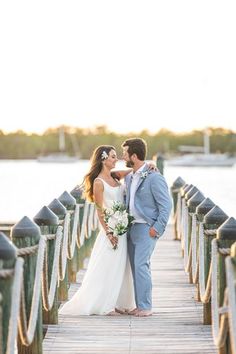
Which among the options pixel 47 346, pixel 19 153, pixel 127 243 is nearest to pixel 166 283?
pixel 127 243

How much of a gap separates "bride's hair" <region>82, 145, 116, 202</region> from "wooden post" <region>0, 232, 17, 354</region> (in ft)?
12.1

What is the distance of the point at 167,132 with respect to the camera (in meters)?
161

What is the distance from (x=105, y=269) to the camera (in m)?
10.0

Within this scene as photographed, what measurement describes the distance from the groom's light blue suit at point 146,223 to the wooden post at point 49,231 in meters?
0.97

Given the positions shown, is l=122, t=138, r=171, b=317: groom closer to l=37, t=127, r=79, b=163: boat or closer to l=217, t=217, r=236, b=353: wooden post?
l=217, t=217, r=236, b=353: wooden post

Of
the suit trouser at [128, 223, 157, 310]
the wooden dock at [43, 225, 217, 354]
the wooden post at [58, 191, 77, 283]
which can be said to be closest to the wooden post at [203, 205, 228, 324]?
the wooden dock at [43, 225, 217, 354]

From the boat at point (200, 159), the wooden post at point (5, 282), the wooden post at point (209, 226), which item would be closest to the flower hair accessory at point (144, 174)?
the wooden post at point (209, 226)

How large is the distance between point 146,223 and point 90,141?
15099 centimetres

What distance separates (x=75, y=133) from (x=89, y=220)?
150 metres

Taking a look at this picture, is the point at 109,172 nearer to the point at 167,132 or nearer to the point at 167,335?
the point at 167,335

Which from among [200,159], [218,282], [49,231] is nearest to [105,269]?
[49,231]

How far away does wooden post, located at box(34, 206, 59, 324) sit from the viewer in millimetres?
8836

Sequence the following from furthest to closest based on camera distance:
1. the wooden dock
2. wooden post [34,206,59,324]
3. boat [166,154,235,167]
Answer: boat [166,154,235,167], wooden post [34,206,59,324], the wooden dock

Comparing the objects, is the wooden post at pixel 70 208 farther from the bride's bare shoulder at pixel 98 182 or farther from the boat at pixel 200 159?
the boat at pixel 200 159
